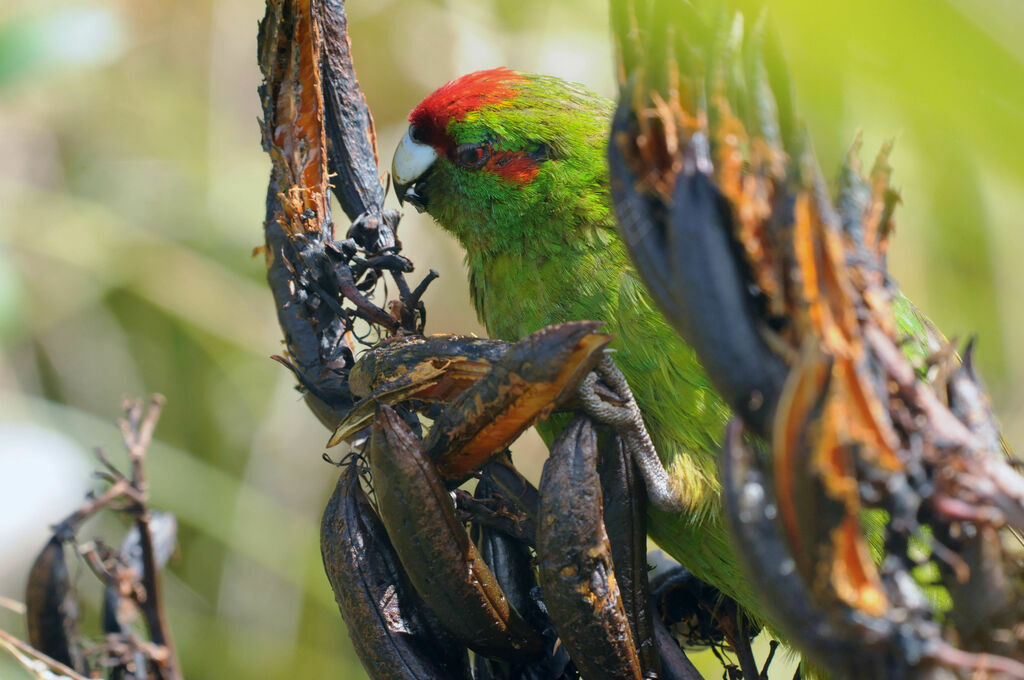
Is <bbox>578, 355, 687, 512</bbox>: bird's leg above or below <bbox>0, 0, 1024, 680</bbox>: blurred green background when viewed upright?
above

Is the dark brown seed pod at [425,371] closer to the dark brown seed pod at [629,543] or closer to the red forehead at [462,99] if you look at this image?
the dark brown seed pod at [629,543]

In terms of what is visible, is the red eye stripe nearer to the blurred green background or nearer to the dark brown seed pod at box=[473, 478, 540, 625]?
the dark brown seed pod at box=[473, 478, 540, 625]

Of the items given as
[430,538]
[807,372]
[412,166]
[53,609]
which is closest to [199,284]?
[412,166]

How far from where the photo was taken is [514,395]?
0.88 m

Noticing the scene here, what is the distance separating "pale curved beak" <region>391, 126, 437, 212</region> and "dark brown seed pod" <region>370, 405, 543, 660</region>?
97cm

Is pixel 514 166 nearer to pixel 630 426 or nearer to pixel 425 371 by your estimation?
pixel 630 426

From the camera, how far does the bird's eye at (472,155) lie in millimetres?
1726

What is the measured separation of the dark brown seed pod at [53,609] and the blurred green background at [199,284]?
1.14 m

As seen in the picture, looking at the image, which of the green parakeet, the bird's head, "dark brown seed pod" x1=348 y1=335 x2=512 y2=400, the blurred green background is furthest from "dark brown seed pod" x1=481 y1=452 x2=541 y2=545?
the blurred green background

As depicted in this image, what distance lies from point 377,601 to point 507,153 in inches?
38.8

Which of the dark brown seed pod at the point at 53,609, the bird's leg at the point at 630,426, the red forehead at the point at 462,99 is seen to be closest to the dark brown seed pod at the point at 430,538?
the bird's leg at the point at 630,426

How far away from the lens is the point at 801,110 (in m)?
0.64

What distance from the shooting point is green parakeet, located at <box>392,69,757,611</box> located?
147cm

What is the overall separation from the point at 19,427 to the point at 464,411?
6.67ft
